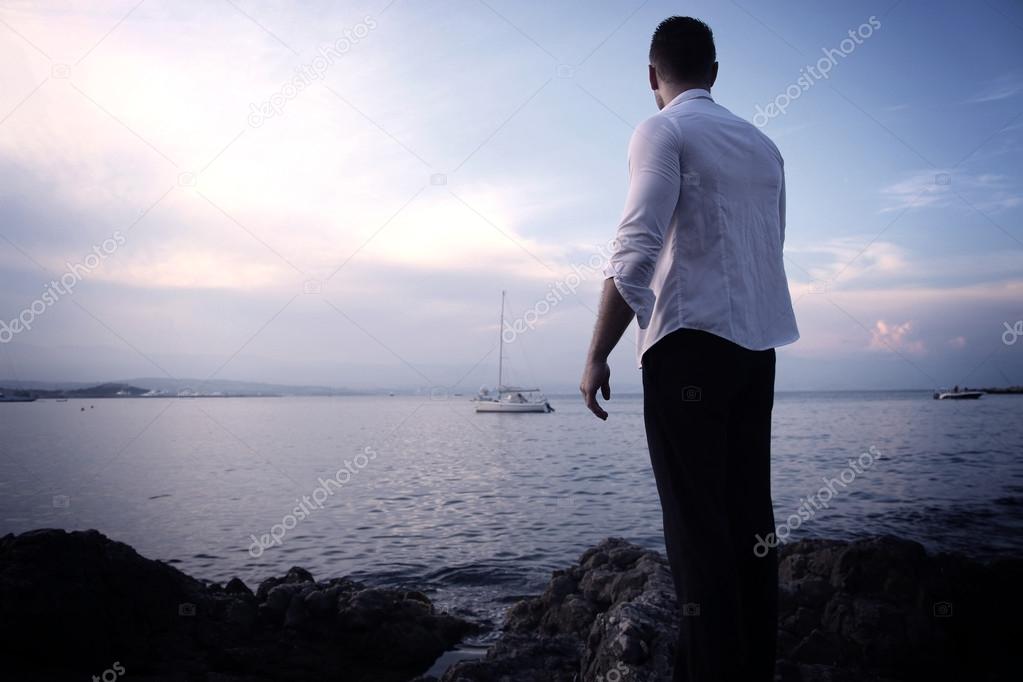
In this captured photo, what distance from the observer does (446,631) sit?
6199 mm

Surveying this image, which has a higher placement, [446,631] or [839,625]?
[839,625]

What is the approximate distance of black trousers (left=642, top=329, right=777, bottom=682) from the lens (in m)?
1.84

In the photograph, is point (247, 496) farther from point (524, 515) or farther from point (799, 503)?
point (799, 503)

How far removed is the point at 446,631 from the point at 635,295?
542cm

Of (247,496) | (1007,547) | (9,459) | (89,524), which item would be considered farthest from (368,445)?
(1007,547)

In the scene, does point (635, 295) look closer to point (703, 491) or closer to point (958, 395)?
point (703, 491)

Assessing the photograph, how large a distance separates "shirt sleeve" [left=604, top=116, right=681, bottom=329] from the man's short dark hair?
13.4 inches

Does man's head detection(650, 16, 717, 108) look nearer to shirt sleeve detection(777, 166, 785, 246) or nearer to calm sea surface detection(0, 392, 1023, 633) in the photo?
shirt sleeve detection(777, 166, 785, 246)

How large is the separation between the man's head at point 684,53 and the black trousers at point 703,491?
0.97 metres

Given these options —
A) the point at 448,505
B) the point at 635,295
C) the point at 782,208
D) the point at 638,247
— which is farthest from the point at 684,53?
the point at 448,505

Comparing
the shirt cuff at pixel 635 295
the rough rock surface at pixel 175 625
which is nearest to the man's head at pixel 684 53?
the shirt cuff at pixel 635 295

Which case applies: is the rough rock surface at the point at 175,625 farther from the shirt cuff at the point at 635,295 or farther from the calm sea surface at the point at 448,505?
Result: the shirt cuff at the point at 635,295

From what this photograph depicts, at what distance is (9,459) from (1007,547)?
3315 centimetres

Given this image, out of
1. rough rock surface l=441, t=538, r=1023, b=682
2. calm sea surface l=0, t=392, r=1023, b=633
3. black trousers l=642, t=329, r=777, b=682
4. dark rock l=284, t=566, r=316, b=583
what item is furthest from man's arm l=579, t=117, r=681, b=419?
calm sea surface l=0, t=392, r=1023, b=633
